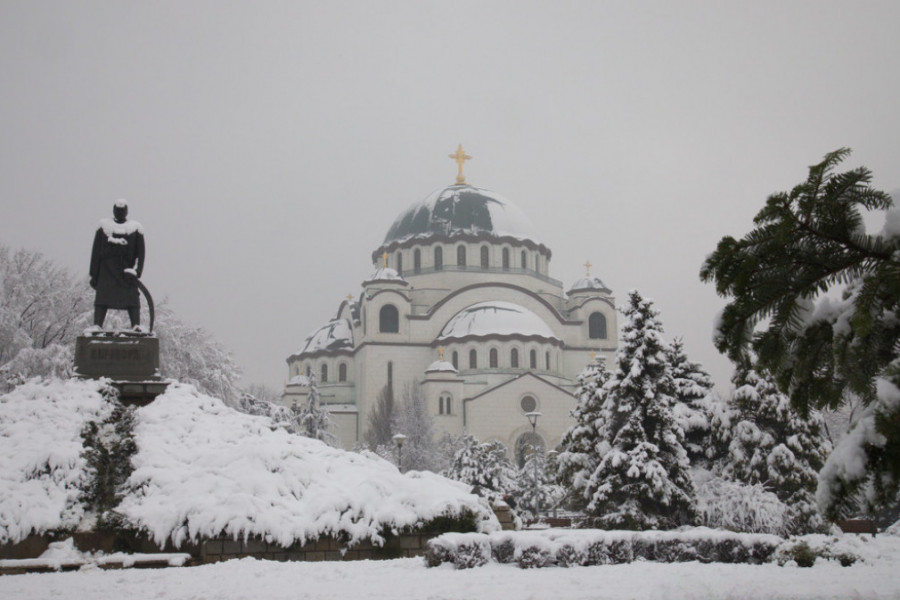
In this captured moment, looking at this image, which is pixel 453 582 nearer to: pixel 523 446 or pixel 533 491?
pixel 533 491

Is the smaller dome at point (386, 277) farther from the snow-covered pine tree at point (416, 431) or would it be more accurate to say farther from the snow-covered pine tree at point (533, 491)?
the snow-covered pine tree at point (533, 491)

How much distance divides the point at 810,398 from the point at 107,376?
41.3ft

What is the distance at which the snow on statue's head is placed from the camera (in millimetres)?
16062

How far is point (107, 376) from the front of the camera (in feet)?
49.6

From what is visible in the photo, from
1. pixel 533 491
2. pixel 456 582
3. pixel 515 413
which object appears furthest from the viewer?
pixel 515 413

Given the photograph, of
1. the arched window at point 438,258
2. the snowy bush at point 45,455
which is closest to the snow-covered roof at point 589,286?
the arched window at point 438,258

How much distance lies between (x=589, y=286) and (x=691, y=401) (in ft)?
137

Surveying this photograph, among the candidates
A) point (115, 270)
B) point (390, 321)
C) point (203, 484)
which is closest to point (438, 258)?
point (390, 321)

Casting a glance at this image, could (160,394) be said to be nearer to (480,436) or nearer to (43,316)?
(43,316)

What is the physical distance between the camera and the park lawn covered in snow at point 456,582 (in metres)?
8.09

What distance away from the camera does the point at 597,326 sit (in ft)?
202

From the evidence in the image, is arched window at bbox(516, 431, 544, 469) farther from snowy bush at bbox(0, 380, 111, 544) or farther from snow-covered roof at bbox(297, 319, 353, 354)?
snowy bush at bbox(0, 380, 111, 544)

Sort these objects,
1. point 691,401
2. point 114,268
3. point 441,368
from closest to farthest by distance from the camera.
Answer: point 114,268
point 691,401
point 441,368

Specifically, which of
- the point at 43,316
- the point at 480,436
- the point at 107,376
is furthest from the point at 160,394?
the point at 480,436
